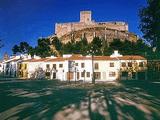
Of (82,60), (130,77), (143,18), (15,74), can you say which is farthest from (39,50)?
(143,18)

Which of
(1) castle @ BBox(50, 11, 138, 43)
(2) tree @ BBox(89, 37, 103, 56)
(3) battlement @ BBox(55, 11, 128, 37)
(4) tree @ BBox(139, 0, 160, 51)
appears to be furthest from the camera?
(3) battlement @ BBox(55, 11, 128, 37)

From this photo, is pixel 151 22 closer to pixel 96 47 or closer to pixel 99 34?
pixel 96 47

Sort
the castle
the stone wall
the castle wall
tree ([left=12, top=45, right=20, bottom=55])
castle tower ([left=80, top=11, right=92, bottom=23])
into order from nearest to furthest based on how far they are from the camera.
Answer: tree ([left=12, top=45, right=20, bottom=55]) < the stone wall < the castle < the castle wall < castle tower ([left=80, top=11, right=92, bottom=23])

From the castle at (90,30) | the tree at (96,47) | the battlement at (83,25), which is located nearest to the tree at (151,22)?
the tree at (96,47)

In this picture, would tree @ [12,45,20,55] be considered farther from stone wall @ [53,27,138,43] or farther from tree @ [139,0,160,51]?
tree @ [139,0,160,51]

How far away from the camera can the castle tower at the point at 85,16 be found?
562 ft

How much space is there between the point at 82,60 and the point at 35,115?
6853 cm

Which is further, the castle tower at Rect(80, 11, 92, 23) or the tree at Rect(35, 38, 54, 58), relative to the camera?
the castle tower at Rect(80, 11, 92, 23)

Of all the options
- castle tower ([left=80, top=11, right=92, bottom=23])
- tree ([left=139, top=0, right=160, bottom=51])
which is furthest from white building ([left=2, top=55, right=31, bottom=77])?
tree ([left=139, top=0, right=160, bottom=51])

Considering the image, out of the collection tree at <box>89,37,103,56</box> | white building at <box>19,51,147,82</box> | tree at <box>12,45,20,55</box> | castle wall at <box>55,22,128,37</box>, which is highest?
castle wall at <box>55,22,128,37</box>

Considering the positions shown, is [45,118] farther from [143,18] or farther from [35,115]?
[143,18]

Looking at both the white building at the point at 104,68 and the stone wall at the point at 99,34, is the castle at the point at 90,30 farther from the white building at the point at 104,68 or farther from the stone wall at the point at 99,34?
the white building at the point at 104,68

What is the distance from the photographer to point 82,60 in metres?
86.2

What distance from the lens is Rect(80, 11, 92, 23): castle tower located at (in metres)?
171
